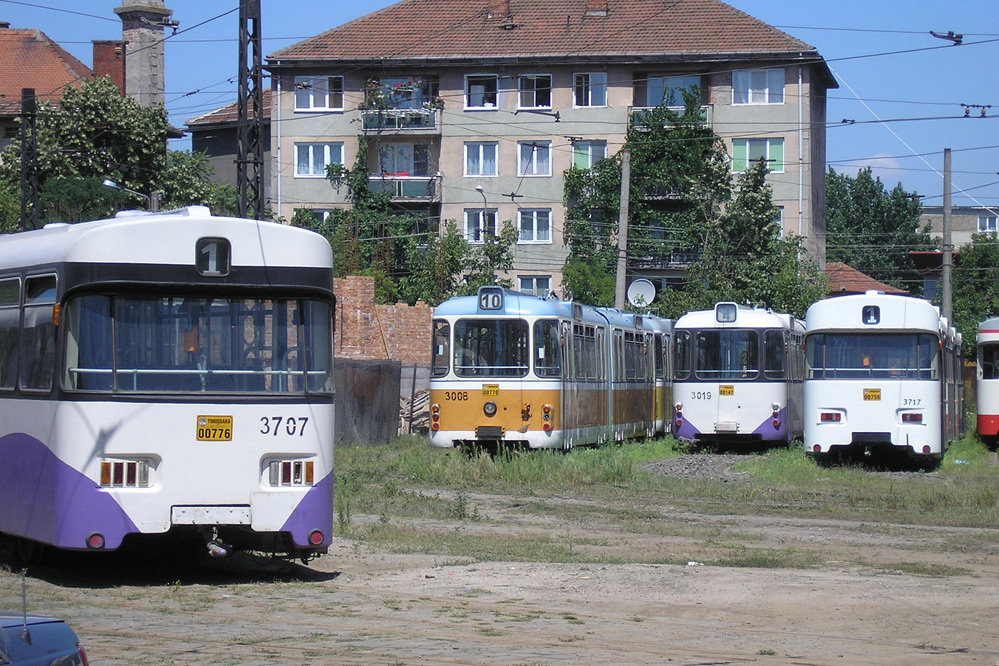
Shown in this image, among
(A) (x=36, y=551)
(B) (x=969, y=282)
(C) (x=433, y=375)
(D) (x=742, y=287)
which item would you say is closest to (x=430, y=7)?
(D) (x=742, y=287)

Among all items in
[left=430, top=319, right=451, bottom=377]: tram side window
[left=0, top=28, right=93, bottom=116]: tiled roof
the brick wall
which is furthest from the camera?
[left=0, top=28, right=93, bottom=116]: tiled roof

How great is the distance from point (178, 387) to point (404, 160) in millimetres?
54685

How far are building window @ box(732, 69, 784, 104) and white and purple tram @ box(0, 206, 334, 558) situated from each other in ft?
173

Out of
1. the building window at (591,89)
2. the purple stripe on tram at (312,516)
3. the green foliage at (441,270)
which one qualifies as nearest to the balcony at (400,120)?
the green foliage at (441,270)

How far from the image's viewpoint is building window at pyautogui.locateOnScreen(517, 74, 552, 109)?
63.9 m

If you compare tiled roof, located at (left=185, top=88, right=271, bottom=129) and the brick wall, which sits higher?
tiled roof, located at (left=185, top=88, right=271, bottom=129)

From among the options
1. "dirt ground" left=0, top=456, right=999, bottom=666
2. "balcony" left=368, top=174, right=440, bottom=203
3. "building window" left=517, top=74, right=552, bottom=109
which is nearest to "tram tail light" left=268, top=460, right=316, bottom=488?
"dirt ground" left=0, top=456, right=999, bottom=666

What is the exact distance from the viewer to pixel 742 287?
5281cm

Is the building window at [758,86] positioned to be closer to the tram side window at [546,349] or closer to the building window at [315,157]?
the building window at [315,157]

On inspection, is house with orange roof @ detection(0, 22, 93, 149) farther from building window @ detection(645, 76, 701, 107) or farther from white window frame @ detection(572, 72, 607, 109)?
building window @ detection(645, 76, 701, 107)

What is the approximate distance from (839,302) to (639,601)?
51.4 feet

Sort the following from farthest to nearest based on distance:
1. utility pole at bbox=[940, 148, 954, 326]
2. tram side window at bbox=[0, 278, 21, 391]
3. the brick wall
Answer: the brick wall, utility pole at bbox=[940, 148, 954, 326], tram side window at bbox=[0, 278, 21, 391]

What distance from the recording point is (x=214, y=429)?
1130 cm

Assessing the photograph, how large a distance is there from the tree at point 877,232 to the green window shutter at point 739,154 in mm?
38711
